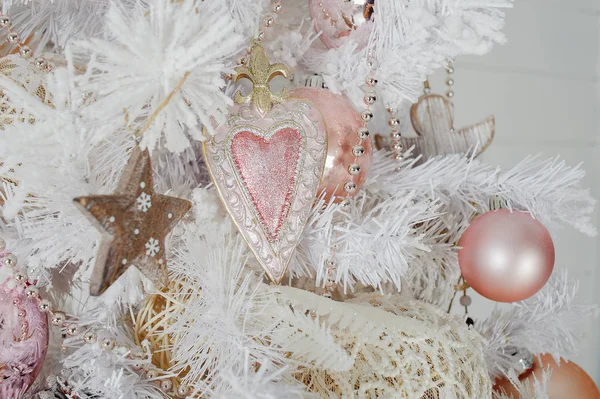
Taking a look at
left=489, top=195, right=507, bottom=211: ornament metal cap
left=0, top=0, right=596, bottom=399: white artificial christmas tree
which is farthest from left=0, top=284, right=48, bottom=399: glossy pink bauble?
left=489, top=195, right=507, bottom=211: ornament metal cap

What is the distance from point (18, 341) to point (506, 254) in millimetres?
427

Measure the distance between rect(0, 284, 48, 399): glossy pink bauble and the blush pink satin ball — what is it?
39cm

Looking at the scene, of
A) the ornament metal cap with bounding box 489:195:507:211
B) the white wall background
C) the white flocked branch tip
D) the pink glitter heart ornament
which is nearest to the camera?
the white flocked branch tip

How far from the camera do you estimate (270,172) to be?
429 millimetres

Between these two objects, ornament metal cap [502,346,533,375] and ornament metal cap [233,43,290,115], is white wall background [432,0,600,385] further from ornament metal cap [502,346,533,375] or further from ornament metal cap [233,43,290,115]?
ornament metal cap [233,43,290,115]

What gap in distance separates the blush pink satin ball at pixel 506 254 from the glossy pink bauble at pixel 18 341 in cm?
39

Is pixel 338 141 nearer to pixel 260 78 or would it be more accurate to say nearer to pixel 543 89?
pixel 260 78

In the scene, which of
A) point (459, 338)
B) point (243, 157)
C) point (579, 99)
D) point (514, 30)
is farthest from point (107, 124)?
point (579, 99)

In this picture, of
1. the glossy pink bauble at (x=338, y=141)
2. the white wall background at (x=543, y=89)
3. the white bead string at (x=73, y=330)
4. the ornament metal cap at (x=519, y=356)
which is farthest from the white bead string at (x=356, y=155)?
the white wall background at (x=543, y=89)

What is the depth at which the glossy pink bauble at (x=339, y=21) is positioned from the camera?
1.63 feet

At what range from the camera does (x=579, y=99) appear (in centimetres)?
116

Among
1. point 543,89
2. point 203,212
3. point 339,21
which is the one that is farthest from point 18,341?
point 543,89

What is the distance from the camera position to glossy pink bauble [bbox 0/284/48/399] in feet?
1.30

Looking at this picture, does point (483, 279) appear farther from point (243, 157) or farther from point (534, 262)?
point (243, 157)
